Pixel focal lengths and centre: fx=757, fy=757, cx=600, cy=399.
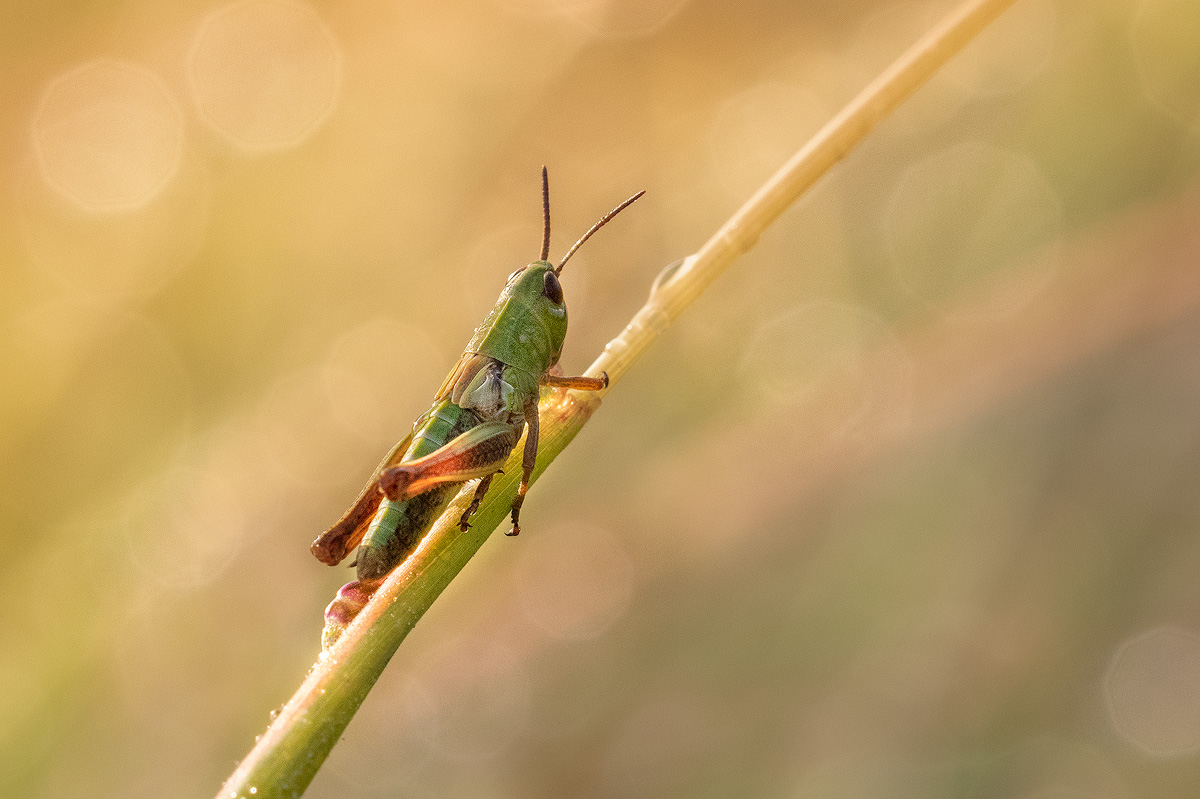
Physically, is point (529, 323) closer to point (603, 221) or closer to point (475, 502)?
point (603, 221)

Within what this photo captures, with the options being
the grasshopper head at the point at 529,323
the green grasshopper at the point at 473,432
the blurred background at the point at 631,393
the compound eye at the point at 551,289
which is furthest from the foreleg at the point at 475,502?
the blurred background at the point at 631,393

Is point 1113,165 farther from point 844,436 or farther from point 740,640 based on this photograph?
point 740,640

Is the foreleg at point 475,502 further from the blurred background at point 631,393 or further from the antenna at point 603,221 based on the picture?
the blurred background at point 631,393

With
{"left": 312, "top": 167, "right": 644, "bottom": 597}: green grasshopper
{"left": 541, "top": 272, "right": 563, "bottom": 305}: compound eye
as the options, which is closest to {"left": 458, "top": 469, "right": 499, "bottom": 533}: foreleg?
{"left": 312, "top": 167, "right": 644, "bottom": 597}: green grasshopper

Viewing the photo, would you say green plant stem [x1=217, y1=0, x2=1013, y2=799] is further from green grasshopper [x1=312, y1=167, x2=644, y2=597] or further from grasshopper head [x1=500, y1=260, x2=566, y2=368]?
grasshopper head [x1=500, y1=260, x2=566, y2=368]

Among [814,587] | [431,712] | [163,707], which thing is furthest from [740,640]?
[163,707]
